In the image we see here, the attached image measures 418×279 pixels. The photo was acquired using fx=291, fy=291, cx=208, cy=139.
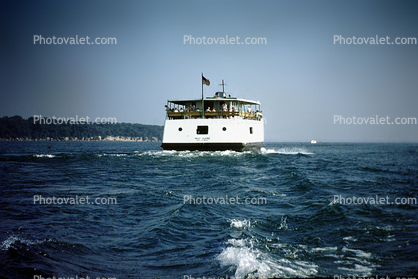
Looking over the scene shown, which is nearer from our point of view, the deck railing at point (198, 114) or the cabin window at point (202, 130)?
the cabin window at point (202, 130)

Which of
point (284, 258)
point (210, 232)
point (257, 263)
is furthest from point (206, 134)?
point (257, 263)

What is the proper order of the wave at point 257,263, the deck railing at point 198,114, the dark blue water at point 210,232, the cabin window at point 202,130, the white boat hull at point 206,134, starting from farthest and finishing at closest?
1. the deck railing at point 198,114
2. the cabin window at point 202,130
3. the white boat hull at point 206,134
4. the dark blue water at point 210,232
5. the wave at point 257,263

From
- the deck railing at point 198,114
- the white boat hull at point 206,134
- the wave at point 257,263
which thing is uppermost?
the deck railing at point 198,114

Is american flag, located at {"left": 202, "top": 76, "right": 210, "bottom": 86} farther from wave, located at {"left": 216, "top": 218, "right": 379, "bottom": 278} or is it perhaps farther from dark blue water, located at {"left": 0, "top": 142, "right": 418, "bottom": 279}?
wave, located at {"left": 216, "top": 218, "right": 379, "bottom": 278}

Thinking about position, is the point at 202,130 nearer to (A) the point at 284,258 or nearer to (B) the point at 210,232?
(B) the point at 210,232

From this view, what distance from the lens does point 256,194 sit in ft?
43.5

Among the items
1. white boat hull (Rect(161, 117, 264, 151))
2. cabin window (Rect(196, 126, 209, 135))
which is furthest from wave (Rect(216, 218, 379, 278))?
cabin window (Rect(196, 126, 209, 135))

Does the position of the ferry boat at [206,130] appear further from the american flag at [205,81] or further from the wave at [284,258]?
the wave at [284,258]

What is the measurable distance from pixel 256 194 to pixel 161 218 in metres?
5.30

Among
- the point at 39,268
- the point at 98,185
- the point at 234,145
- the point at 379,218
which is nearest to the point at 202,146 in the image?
the point at 234,145

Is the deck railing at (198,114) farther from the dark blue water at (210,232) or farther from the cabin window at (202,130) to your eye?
the dark blue water at (210,232)

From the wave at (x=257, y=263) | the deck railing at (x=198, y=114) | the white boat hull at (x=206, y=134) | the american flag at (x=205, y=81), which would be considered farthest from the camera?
the american flag at (x=205, y=81)

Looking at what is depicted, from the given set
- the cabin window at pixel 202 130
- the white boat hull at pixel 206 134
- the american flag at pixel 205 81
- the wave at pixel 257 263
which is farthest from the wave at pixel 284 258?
the american flag at pixel 205 81

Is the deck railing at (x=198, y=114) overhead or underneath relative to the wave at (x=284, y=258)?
overhead
